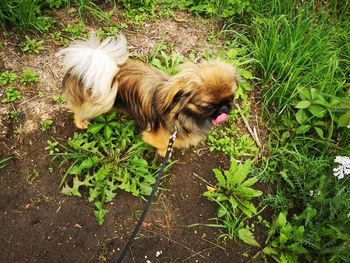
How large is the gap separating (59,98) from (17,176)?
2.61 ft

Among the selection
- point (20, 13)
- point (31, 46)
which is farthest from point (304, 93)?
point (20, 13)

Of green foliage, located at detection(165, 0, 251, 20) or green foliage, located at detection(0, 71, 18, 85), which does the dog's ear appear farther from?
green foliage, located at detection(165, 0, 251, 20)

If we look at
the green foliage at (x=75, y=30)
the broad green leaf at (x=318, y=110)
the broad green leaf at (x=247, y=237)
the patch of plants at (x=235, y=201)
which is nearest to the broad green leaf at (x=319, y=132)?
the broad green leaf at (x=318, y=110)

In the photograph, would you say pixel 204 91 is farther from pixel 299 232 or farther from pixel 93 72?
pixel 299 232

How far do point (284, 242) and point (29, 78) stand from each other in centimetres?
271

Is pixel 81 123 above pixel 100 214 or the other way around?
above

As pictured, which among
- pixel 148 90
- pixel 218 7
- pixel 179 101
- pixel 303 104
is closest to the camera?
pixel 179 101

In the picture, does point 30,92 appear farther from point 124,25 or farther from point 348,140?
point 348,140

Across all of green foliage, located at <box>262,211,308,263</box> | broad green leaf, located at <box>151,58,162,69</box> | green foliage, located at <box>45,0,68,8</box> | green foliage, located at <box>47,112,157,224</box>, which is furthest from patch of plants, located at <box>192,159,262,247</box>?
green foliage, located at <box>45,0,68,8</box>

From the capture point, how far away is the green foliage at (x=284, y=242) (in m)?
2.67

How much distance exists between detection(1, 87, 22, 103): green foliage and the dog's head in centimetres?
162

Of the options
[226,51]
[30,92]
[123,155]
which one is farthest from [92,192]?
[226,51]

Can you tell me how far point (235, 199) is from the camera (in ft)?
9.34

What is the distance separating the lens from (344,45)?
3.41m
